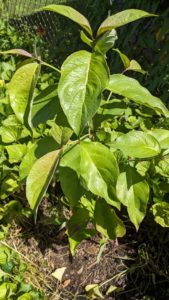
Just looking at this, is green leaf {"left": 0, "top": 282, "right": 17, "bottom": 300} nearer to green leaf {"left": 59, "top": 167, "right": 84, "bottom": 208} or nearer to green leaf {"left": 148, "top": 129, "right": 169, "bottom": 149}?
green leaf {"left": 59, "top": 167, "right": 84, "bottom": 208}

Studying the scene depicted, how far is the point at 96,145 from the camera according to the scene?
51.8 inches

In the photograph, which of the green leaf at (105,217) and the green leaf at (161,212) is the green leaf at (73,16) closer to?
the green leaf at (105,217)

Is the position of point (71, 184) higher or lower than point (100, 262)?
higher

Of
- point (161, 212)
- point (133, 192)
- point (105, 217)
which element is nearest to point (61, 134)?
point (133, 192)

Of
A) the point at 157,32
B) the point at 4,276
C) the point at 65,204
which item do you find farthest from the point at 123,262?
the point at 157,32

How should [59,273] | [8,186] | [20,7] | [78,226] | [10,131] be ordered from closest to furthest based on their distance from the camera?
[78,226] → [59,273] → [8,186] → [10,131] → [20,7]

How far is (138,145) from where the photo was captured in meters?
1.42

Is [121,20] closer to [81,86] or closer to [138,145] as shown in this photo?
[81,86]

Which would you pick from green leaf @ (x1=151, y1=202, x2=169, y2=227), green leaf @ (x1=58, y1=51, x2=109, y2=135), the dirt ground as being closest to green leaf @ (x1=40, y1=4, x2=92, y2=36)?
green leaf @ (x1=58, y1=51, x2=109, y2=135)

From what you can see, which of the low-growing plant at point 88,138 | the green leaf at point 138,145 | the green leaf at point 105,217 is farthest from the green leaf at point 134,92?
the green leaf at point 105,217

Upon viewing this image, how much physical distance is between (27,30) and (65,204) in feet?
8.59

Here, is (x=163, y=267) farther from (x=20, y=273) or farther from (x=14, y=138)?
(x=14, y=138)

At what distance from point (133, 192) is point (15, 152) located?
2.96 feet

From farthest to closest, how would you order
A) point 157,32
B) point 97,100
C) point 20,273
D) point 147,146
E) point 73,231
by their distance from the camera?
point 157,32
point 20,273
point 73,231
point 147,146
point 97,100
